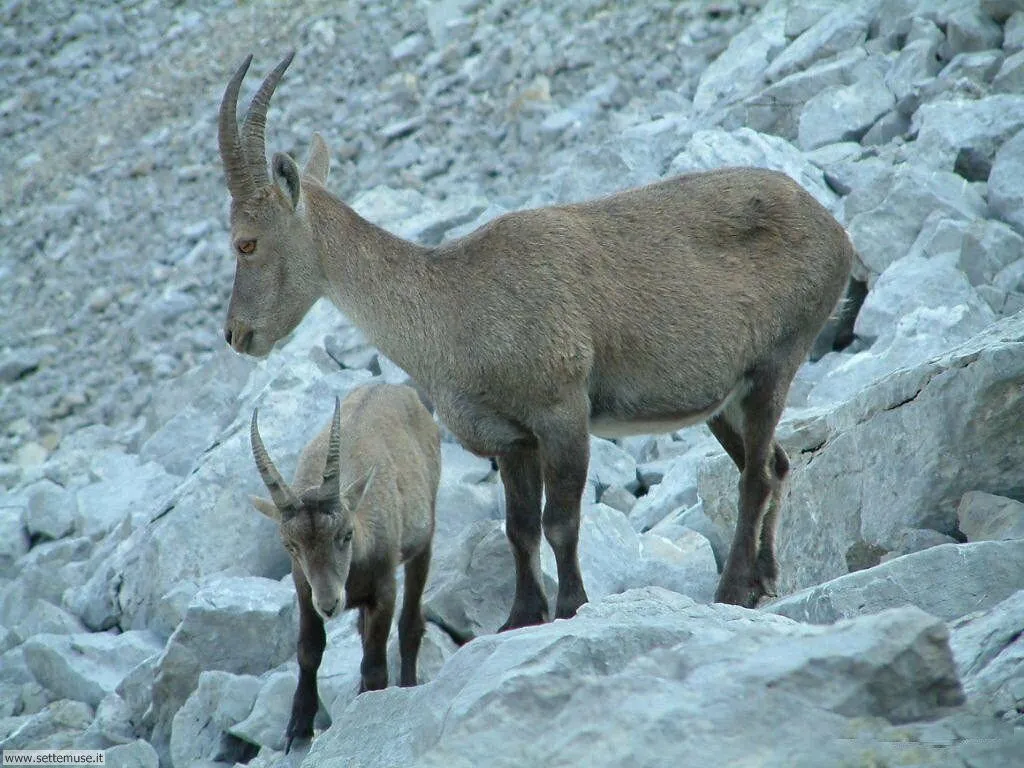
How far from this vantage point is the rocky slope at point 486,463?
3.74 metres

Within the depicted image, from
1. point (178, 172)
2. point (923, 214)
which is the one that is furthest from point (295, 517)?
point (178, 172)

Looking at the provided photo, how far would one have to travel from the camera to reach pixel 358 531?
7824 mm

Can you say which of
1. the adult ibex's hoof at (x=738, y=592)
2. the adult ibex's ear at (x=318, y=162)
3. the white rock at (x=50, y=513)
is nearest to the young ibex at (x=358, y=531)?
the adult ibex's ear at (x=318, y=162)

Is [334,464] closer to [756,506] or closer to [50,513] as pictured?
[756,506]

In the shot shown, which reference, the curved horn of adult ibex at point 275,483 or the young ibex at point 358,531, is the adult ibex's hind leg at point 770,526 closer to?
the young ibex at point 358,531

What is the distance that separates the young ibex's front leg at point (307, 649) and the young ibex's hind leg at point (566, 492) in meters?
1.51

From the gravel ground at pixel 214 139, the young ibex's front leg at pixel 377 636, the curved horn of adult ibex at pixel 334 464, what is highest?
the curved horn of adult ibex at pixel 334 464

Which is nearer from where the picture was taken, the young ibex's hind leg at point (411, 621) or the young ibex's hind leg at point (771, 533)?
the young ibex's hind leg at point (771, 533)

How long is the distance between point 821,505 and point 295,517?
2.97 metres

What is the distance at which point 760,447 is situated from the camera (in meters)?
7.40

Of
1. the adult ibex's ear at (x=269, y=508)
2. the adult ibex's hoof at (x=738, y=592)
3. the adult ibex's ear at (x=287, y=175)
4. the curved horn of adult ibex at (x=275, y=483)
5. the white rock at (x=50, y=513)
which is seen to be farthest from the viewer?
the white rock at (x=50, y=513)

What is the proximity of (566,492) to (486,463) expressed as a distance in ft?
12.5

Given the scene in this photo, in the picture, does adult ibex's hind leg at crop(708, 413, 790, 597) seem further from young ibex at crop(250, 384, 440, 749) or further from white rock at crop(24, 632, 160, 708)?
white rock at crop(24, 632, 160, 708)

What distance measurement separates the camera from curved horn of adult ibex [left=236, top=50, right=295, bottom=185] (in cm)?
710
